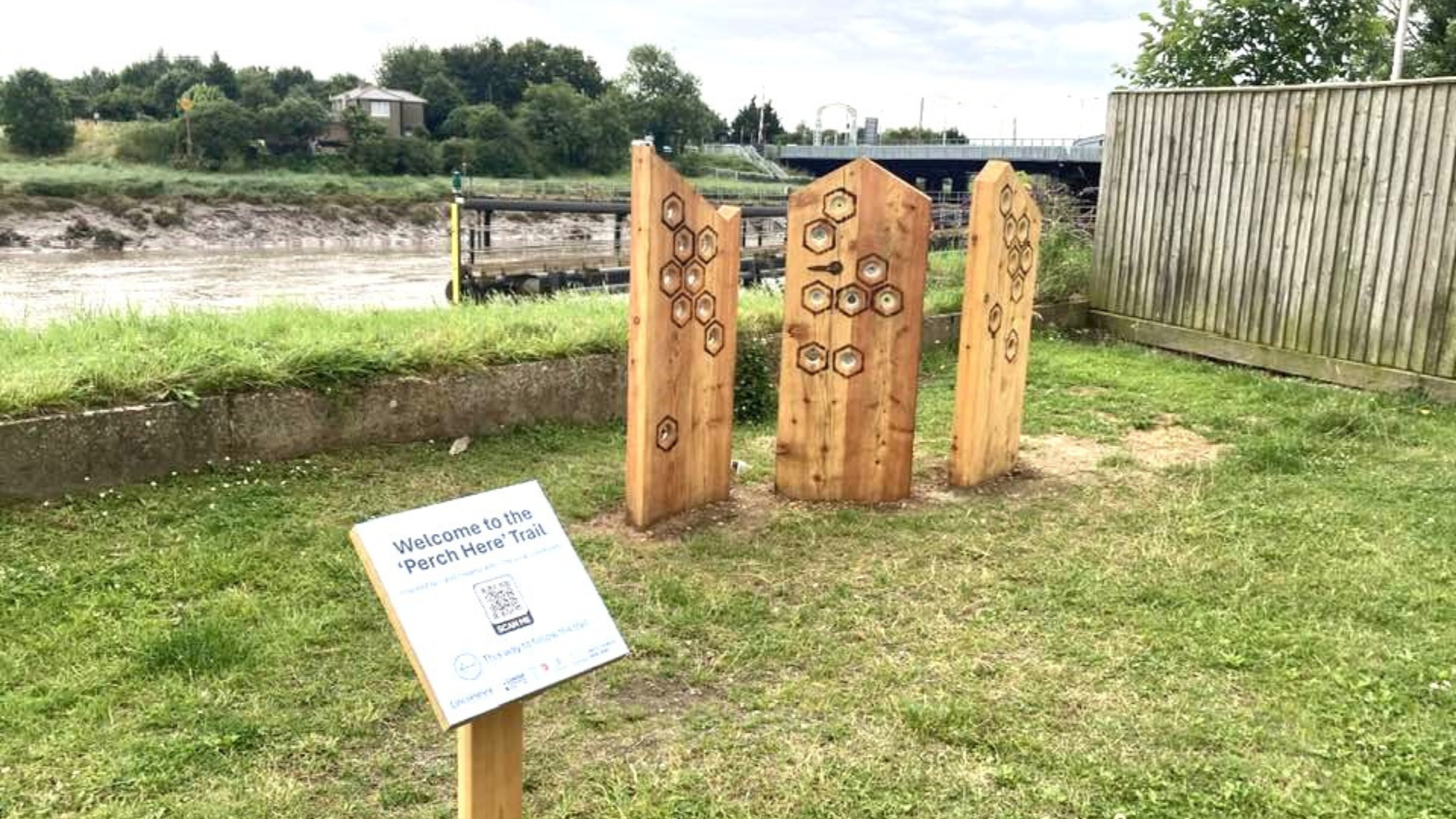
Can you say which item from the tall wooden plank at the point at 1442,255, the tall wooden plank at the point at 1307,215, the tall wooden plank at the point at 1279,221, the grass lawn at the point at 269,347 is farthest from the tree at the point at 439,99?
the tall wooden plank at the point at 1442,255

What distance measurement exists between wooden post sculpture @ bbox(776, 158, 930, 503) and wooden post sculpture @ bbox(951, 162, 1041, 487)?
28cm

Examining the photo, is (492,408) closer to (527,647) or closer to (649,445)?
(649,445)

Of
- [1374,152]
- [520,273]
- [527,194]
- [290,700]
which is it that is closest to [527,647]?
[290,700]

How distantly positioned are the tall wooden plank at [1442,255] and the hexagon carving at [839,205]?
4.62m

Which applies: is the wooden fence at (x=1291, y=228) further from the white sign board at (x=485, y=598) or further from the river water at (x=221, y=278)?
the river water at (x=221, y=278)

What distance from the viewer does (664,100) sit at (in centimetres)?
8406

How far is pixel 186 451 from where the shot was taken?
16.0 feet

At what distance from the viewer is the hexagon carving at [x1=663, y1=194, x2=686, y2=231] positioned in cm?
460

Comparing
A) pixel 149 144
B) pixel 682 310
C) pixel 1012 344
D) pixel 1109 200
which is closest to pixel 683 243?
pixel 682 310

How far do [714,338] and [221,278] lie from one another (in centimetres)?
2765

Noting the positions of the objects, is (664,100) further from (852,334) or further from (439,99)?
(852,334)

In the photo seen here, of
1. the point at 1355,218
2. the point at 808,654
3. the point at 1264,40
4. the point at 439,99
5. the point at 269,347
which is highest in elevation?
the point at 439,99

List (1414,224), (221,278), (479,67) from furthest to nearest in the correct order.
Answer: (479,67)
(221,278)
(1414,224)

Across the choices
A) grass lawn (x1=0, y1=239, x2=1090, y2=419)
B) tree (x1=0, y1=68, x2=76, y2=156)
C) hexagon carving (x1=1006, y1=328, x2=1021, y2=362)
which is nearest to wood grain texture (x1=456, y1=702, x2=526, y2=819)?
grass lawn (x1=0, y1=239, x2=1090, y2=419)
